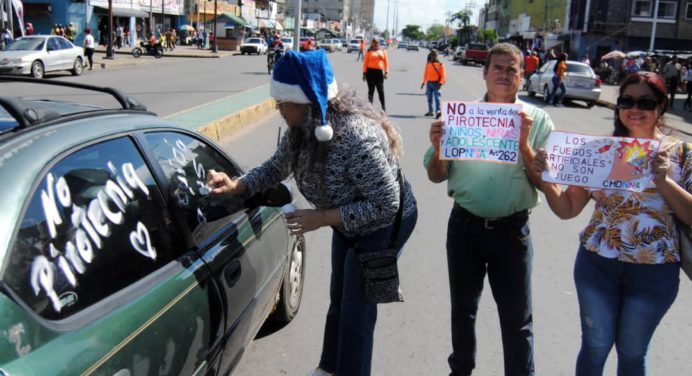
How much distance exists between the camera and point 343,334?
2877mm

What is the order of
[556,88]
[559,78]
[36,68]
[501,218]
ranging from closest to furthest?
1. [501,218]
2. [559,78]
3. [556,88]
4. [36,68]

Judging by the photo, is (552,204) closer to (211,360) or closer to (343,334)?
(343,334)

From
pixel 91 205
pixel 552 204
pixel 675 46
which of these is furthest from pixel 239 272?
pixel 675 46

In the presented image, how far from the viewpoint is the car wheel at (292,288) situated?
13.1ft

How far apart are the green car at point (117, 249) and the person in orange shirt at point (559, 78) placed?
18016 millimetres

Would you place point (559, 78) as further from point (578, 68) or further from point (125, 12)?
point (125, 12)

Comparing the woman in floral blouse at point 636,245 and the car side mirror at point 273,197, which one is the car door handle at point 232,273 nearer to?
the car side mirror at point 273,197

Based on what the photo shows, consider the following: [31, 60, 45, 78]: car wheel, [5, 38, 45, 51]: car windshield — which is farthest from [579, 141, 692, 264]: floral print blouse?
[5, 38, 45, 51]: car windshield

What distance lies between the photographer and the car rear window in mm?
20641

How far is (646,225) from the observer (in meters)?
2.57

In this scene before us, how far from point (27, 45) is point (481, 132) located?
21.6 m

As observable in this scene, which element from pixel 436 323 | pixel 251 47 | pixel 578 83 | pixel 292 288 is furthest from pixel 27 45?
pixel 251 47

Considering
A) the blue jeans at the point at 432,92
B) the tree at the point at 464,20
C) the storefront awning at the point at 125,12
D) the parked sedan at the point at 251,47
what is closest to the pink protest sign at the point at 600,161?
the blue jeans at the point at 432,92

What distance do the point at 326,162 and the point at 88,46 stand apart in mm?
26094
